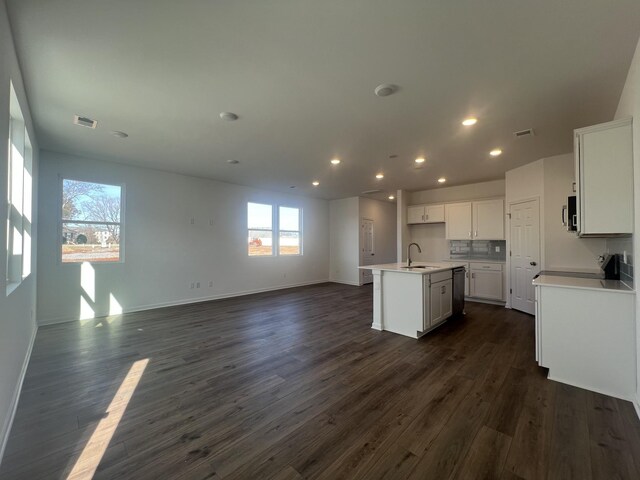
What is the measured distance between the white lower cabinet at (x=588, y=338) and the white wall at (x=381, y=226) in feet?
18.4

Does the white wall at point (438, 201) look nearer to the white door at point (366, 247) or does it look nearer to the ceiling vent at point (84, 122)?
the white door at point (366, 247)

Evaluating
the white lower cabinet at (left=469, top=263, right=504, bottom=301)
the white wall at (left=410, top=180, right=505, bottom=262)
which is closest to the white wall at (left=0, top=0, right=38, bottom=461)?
the white wall at (left=410, top=180, right=505, bottom=262)

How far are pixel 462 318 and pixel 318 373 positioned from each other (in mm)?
3191

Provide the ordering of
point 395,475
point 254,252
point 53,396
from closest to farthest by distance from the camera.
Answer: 1. point 395,475
2. point 53,396
3. point 254,252

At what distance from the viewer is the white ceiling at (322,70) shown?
1719 mm

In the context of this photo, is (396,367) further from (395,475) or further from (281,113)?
(281,113)

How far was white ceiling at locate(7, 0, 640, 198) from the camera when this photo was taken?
1719mm

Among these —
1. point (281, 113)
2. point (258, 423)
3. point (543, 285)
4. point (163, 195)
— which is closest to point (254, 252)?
point (163, 195)

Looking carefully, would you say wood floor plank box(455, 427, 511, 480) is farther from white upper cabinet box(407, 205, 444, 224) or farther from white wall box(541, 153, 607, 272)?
white upper cabinet box(407, 205, 444, 224)

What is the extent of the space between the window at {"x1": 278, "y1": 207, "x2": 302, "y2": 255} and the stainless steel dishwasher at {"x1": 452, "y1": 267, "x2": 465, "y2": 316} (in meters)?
4.57

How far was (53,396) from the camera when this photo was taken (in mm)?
2307

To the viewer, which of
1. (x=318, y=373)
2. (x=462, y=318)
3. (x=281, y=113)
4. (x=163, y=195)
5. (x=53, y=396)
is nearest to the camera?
(x=53, y=396)

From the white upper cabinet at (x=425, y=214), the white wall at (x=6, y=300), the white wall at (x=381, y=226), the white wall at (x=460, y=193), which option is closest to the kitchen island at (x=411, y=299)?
the white upper cabinet at (x=425, y=214)

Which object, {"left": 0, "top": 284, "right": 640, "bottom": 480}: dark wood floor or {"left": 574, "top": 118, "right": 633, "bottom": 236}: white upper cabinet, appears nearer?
{"left": 0, "top": 284, "right": 640, "bottom": 480}: dark wood floor
